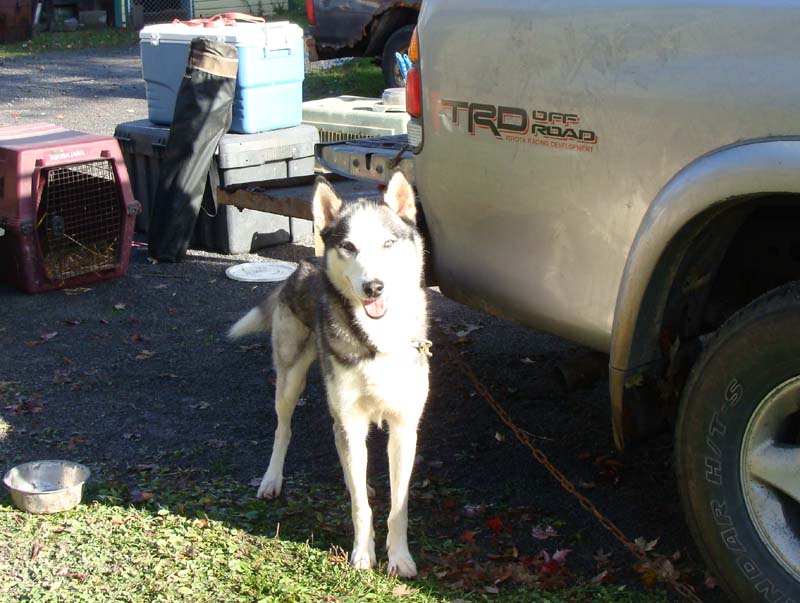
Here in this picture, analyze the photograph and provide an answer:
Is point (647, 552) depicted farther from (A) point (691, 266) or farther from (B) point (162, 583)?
(B) point (162, 583)

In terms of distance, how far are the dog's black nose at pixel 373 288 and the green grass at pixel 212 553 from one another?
1040mm

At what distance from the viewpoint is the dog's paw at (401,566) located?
3.65 metres

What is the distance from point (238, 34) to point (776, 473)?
5.86 meters

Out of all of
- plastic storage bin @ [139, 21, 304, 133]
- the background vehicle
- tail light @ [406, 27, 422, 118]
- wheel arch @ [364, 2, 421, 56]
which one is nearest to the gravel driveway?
tail light @ [406, 27, 422, 118]

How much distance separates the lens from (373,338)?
144 inches

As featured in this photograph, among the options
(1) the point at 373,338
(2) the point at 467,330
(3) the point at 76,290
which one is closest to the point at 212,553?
(1) the point at 373,338

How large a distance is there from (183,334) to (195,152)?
1687 mm

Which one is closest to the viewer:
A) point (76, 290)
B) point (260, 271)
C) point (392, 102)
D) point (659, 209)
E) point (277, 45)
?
point (659, 209)

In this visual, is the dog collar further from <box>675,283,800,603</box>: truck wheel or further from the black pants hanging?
the black pants hanging

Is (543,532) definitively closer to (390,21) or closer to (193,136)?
(193,136)

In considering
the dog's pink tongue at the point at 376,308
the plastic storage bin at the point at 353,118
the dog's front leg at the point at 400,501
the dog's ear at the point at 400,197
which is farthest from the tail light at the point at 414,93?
the plastic storage bin at the point at 353,118

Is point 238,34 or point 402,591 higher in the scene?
point 238,34

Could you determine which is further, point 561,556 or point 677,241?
point 561,556

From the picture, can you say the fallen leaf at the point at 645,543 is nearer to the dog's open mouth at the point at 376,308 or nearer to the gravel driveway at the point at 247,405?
the gravel driveway at the point at 247,405
